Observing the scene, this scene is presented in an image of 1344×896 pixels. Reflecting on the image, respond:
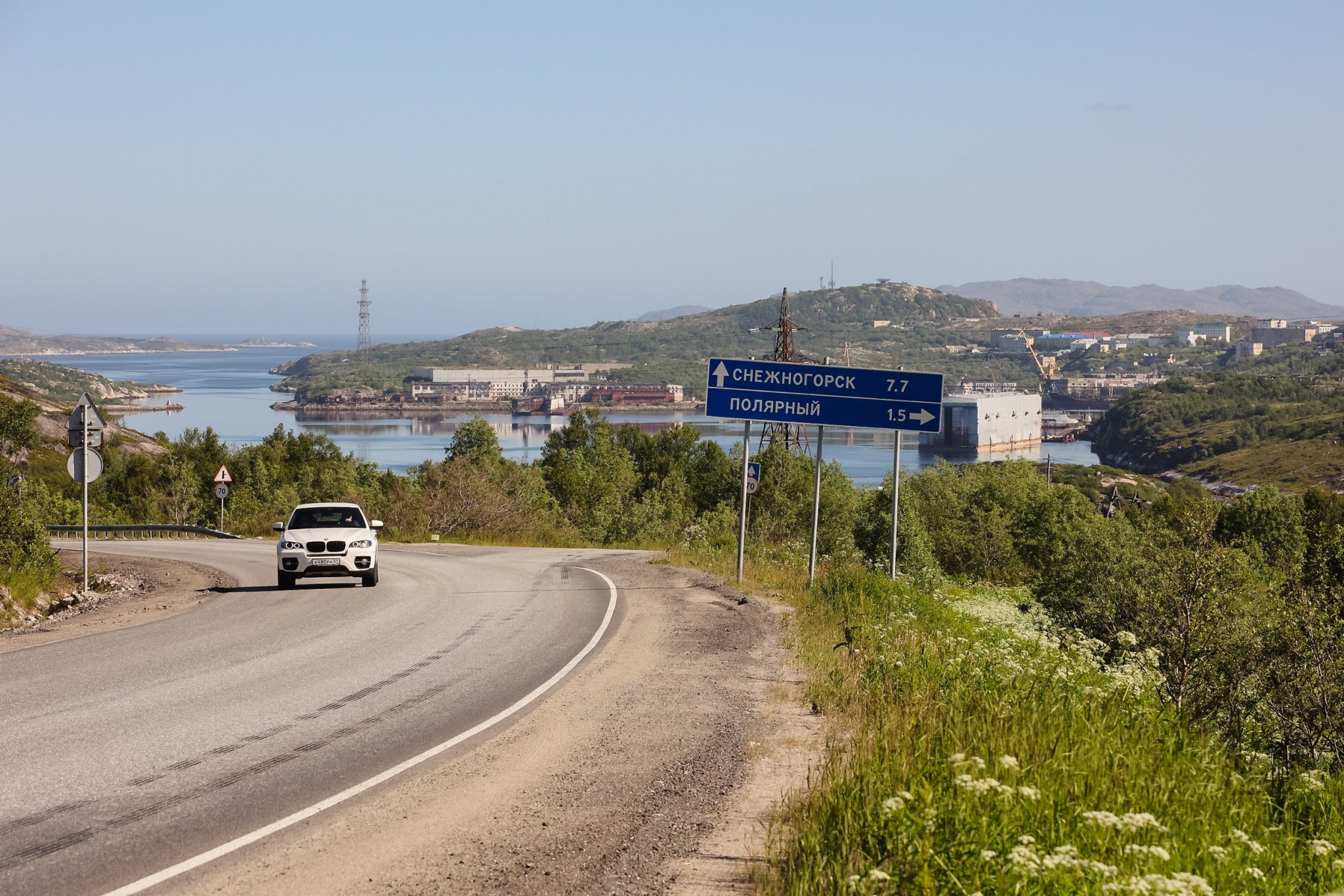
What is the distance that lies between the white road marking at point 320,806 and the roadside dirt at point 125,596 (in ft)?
23.7

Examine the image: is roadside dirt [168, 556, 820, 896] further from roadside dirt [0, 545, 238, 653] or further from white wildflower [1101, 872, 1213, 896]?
roadside dirt [0, 545, 238, 653]

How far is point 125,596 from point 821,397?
562 inches

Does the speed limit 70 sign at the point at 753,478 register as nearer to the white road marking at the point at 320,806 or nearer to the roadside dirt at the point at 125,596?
the roadside dirt at the point at 125,596

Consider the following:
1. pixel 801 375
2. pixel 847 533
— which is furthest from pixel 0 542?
pixel 847 533

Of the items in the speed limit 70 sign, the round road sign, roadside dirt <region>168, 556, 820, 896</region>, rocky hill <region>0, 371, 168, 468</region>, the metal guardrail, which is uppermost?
the round road sign

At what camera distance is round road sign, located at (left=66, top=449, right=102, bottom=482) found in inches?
845

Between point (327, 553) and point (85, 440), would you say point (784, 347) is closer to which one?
point (327, 553)

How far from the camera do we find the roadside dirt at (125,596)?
1595 centimetres

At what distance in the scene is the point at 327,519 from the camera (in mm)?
23203

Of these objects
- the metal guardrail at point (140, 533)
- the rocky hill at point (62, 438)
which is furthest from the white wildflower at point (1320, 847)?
the rocky hill at point (62, 438)

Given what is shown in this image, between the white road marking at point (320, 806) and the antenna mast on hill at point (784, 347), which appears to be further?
the antenna mast on hill at point (784, 347)

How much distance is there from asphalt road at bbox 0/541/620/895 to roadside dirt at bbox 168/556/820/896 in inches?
20.1

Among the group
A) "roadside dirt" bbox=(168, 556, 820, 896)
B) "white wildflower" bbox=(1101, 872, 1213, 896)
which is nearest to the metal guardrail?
"roadside dirt" bbox=(168, 556, 820, 896)

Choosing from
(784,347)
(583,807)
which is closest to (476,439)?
(784,347)
